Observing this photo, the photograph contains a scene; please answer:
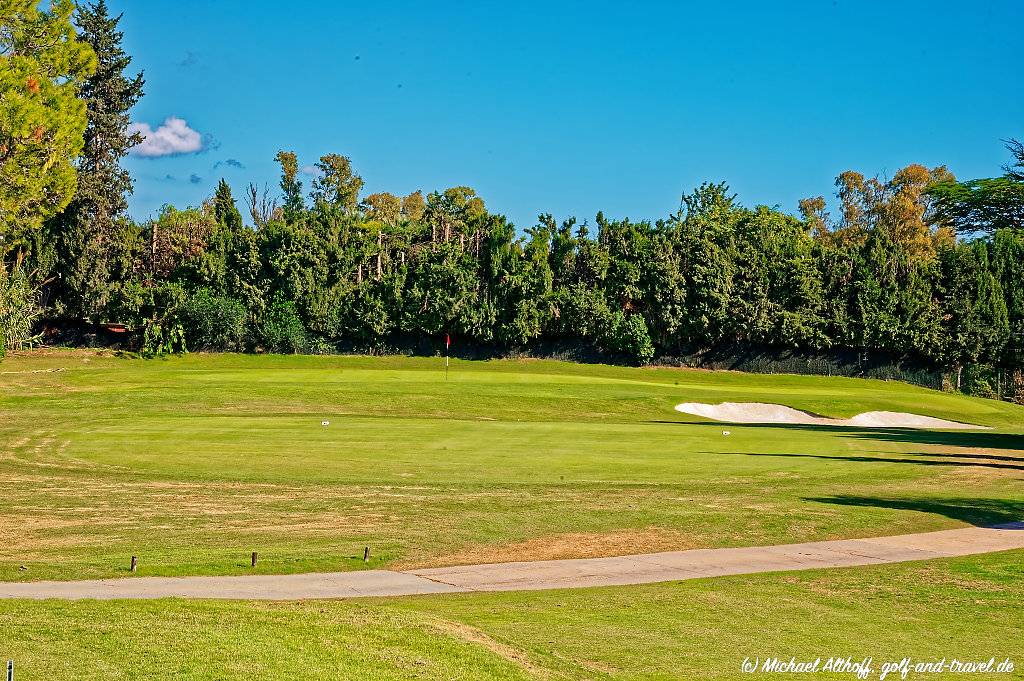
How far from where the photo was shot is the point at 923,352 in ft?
197

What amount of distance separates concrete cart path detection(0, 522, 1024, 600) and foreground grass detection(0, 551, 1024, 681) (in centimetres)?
71

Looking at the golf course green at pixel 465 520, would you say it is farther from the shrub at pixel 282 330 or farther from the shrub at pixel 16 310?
the shrub at pixel 282 330

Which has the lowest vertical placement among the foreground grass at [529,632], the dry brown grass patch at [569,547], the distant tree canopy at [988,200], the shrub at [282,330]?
the dry brown grass patch at [569,547]

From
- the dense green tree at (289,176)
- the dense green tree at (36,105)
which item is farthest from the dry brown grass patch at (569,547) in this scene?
the dense green tree at (289,176)

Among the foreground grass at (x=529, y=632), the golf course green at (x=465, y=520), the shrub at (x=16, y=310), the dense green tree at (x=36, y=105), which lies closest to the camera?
the foreground grass at (x=529, y=632)

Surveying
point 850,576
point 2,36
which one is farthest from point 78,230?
point 850,576

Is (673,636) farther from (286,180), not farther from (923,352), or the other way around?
(286,180)

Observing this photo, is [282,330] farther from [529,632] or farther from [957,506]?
[529,632]

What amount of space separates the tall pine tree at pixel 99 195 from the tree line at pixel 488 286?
119 mm

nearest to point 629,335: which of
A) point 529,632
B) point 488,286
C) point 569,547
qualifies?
point 488,286

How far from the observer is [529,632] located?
33.7ft

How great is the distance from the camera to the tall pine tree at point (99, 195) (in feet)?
201

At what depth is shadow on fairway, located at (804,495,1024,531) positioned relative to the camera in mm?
19094

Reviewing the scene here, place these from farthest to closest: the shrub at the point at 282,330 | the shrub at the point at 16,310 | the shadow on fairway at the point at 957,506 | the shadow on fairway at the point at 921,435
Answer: the shrub at the point at 282,330 → the shrub at the point at 16,310 → the shadow on fairway at the point at 921,435 → the shadow on fairway at the point at 957,506
